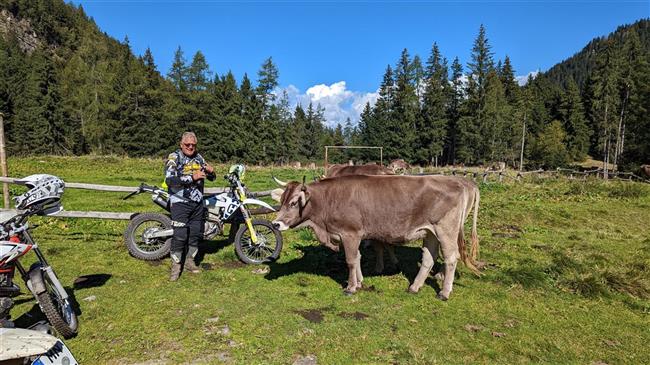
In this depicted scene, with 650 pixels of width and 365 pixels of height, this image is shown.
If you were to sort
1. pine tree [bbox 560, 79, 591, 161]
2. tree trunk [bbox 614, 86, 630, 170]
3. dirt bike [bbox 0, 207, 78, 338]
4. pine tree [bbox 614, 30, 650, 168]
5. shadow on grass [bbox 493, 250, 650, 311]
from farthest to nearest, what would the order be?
pine tree [bbox 560, 79, 591, 161] → tree trunk [bbox 614, 86, 630, 170] → pine tree [bbox 614, 30, 650, 168] → shadow on grass [bbox 493, 250, 650, 311] → dirt bike [bbox 0, 207, 78, 338]

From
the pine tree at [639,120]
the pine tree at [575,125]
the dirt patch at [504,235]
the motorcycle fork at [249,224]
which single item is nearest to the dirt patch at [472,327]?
the motorcycle fork at [249,224]

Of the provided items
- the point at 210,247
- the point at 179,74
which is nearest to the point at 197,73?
the point at 179,74

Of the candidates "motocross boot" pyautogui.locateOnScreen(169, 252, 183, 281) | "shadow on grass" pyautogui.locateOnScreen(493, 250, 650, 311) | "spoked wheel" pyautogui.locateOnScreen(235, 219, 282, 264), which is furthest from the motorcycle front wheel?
"shadow on grass" pyautogui.locateOnScreen(493, 250, 650, 311)

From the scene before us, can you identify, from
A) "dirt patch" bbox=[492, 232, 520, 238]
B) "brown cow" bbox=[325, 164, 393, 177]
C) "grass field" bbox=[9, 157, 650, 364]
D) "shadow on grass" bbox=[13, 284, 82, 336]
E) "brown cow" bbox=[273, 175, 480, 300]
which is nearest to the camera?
"grass field" bbox=[9, 157, 650, 364]

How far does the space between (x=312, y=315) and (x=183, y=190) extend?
3.01m

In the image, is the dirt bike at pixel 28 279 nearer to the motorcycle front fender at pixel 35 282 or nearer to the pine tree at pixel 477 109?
the motorcycle front fender at pixel 35 282

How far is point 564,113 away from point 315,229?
74.6 metres

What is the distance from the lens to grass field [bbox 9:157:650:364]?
435cm

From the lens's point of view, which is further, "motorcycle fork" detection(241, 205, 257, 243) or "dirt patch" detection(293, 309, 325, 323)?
"motorcycle fork" detection(241, 205, 257, 243)

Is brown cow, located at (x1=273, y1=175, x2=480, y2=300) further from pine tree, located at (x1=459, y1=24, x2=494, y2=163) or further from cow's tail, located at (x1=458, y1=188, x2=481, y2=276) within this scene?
pine tree, located at (x1=459, y1=24, x2=494, y2=163)

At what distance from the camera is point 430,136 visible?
55.7m

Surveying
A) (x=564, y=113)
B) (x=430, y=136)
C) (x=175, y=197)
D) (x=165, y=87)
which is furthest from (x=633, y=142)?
(x=165, y=87)

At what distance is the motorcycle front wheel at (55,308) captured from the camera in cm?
404

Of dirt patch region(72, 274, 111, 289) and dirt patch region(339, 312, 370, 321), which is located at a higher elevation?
dirt patch region(72, 274, 111, 289)
